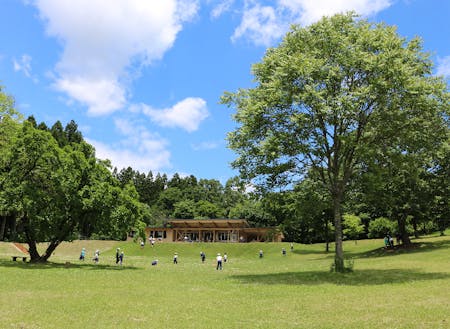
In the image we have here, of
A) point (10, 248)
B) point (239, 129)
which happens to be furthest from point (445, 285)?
point (10, 248)

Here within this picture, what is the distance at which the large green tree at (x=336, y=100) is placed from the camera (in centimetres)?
2116

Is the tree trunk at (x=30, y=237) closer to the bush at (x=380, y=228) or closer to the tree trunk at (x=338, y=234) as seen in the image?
the tree trunk at (x=338, y=234)

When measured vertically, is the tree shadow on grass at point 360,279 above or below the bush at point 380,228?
below

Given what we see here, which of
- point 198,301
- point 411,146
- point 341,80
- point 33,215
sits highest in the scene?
point 341,80

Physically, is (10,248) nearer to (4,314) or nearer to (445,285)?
(4,314)

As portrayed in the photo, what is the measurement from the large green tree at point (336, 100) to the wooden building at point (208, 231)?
218ft

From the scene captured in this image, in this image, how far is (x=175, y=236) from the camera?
94.8 m

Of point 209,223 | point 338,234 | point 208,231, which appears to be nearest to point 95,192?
point 338,234

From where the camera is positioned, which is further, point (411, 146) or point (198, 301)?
point (411, 146)

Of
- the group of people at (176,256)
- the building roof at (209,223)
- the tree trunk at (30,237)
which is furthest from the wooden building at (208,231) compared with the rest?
the tree trunk at (30,237)

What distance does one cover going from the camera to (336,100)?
68.4 ft

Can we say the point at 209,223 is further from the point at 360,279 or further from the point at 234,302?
the point at 234,302

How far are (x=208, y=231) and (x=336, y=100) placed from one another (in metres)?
76.3

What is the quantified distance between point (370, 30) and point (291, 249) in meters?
45.8
